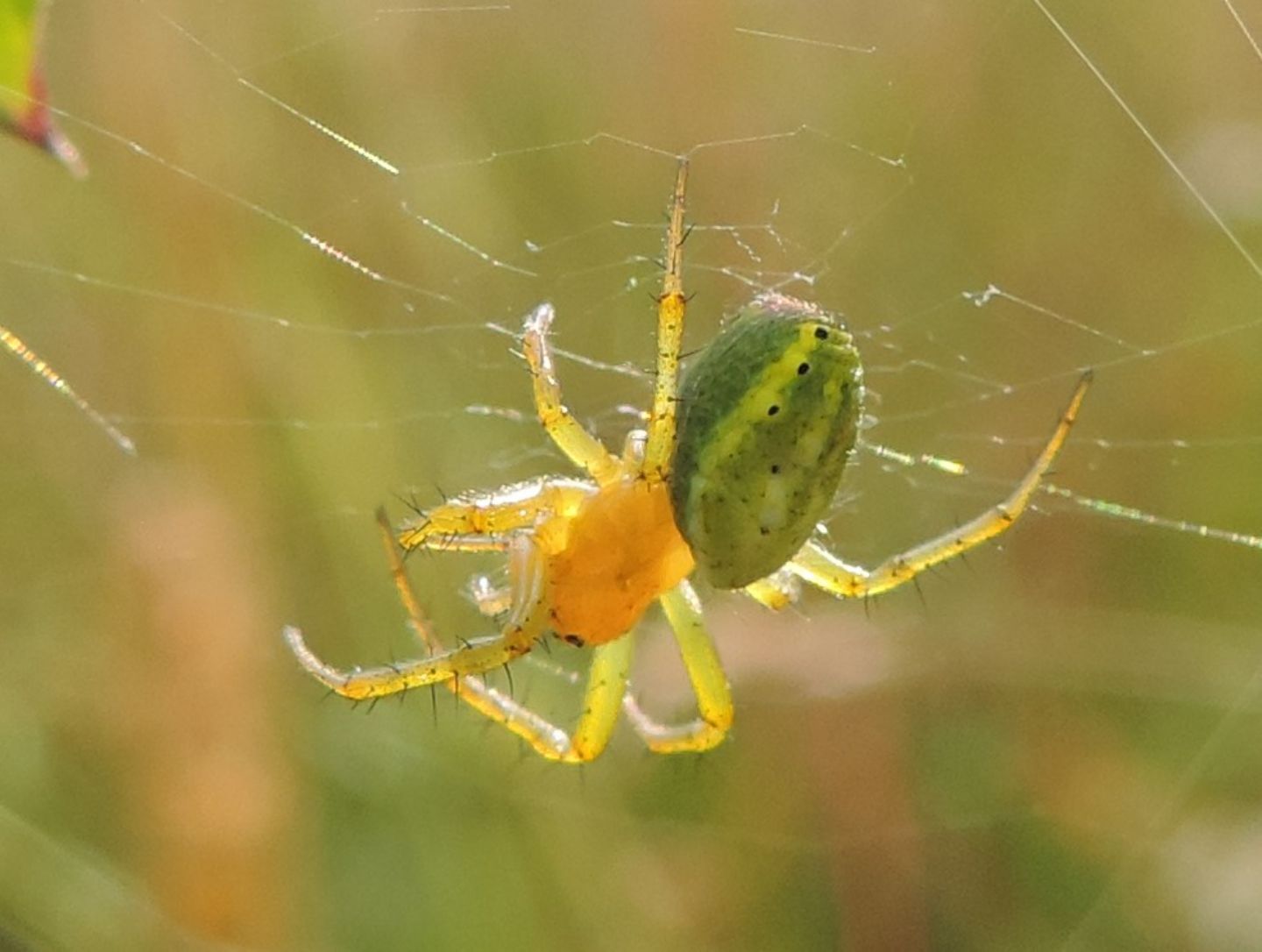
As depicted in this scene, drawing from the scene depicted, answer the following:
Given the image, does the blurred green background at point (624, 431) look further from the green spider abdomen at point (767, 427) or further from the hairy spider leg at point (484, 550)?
the green spider abdomen at point (767, 427)

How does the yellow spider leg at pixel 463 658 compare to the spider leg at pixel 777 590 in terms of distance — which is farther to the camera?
the spider leg at pixel 777 590

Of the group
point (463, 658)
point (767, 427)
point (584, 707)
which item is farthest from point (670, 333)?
point (584, 707)

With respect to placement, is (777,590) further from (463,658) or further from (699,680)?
(463,658)

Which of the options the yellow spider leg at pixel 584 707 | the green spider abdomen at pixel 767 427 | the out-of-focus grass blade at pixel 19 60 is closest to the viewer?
the out-of-focus grass blade at pixel 19 60

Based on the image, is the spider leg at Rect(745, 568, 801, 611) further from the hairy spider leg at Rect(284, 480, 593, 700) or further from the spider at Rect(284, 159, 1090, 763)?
the hairy spider leg at Rect(284, 480, 593, 700)

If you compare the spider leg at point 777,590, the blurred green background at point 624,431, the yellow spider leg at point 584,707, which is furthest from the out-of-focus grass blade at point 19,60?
the blurred green background at point 624,431

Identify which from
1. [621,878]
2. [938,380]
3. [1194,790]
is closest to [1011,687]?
[1194,790]
